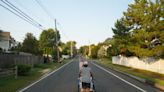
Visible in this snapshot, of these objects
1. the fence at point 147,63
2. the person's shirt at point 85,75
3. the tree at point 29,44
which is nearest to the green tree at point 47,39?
the fence at point 147,63

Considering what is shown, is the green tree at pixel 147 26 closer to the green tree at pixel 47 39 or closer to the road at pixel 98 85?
the road at pixel 98 85

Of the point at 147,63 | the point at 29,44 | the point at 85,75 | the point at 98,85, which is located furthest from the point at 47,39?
the point at 85,75

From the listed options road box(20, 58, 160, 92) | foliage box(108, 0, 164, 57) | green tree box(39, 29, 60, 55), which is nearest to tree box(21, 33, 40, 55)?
foliage box(108, 0, 164, 57)

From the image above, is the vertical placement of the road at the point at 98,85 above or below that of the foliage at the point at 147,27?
below

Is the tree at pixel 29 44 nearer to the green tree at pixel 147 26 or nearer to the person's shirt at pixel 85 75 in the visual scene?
the green tree at pixel 147 26

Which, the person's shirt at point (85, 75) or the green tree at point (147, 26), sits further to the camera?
the green tree at point (147, 26)

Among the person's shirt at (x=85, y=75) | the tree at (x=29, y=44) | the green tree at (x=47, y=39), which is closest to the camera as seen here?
the person's shirt at (x=85, y=75)

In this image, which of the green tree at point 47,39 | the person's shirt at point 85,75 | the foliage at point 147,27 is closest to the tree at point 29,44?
the foliage at point 147,27

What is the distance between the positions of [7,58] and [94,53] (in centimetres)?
9930

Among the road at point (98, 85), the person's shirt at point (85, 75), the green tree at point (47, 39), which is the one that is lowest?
the road at point (98, 85)

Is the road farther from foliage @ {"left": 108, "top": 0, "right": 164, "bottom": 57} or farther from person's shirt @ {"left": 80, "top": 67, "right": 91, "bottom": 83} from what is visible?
foliage @ {"left": 108, "top": 0, "right": 164, "bottom": 57}

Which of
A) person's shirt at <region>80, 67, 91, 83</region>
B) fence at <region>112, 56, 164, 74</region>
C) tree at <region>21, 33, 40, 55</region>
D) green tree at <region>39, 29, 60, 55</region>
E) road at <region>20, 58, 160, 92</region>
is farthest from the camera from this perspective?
green tree at <region>39, 29, 60, 55</region>

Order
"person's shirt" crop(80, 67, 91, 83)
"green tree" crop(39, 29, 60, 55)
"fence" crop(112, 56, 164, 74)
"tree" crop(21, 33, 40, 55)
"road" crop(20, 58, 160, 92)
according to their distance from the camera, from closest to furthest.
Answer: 1. "person's shirt" crop(80, 67, 91, 83)
2. "road" crop(20, 58, 160, 92)
3. "fence" crop(112, 56, 164, 74)
4. "tree" crop(21, 33, 40, 55)
5. "green tree" crop(39, 29, 60, 55)

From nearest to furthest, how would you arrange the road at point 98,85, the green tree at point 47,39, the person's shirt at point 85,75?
the person's shirt at point 85,75 → the road at point 98,85 → the green tree at point 47,39
